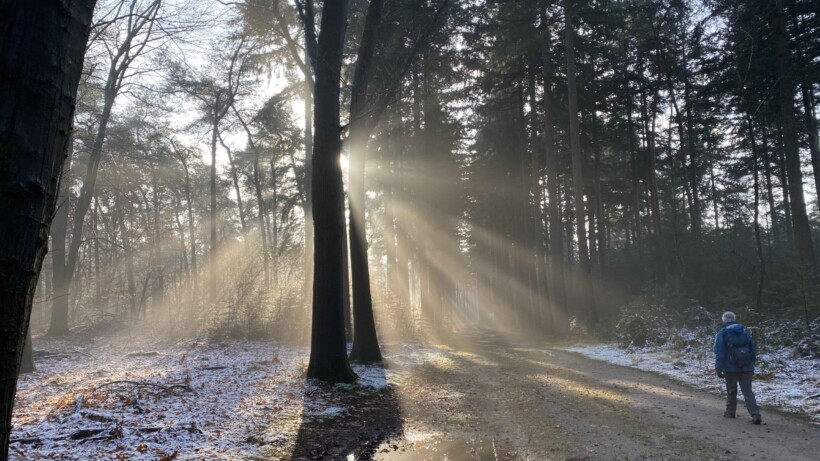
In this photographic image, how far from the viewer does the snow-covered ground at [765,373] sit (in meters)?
7.95

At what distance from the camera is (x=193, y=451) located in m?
5.32

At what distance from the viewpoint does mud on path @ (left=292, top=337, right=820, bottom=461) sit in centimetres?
560

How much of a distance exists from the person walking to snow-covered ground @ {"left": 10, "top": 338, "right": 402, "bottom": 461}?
5.84m

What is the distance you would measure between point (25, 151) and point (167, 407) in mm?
6167

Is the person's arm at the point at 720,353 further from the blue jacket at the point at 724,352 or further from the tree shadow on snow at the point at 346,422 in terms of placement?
the tree shadow on snow at the point at 346,422

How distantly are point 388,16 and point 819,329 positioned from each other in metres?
13.3

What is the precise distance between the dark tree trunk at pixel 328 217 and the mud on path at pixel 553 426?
1.41 m

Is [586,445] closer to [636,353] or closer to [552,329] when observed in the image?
[636,353]

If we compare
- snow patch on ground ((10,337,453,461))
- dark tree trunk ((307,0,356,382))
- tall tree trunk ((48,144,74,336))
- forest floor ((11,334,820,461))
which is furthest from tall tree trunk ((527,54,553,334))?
tall tree trunk ((48,144,74,336))

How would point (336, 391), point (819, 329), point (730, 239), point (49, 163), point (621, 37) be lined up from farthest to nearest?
point (621, 37), point (730, 239), point (819, 329), point (336, 391), point (49, 163)

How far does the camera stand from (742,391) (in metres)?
7.03

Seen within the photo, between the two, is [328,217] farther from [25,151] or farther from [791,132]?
[791,132]

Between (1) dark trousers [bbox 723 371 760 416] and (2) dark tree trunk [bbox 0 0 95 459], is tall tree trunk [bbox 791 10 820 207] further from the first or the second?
(2) dark tree trunk [bbox 0 0 95 459]

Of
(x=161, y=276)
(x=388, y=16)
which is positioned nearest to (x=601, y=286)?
(x=388, y=16)
